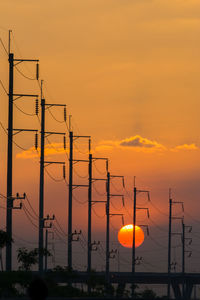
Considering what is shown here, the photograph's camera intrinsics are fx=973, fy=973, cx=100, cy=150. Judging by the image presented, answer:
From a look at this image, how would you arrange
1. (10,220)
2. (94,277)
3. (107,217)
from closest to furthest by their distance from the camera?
(10,220)
(94,277)
(107,217)

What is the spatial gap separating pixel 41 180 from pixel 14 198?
57.6ft

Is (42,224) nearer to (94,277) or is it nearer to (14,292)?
(14,292)

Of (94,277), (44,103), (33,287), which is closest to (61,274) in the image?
(94,277)

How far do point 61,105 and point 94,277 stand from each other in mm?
42209

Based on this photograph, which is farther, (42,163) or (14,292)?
(42,163)

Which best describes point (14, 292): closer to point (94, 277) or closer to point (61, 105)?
point (61, 105)

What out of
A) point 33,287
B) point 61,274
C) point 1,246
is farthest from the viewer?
point 61,274

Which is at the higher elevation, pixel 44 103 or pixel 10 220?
pixel 44 103

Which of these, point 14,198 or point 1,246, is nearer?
point 14,198

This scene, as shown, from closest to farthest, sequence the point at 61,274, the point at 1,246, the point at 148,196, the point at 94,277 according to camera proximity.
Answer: the point at 1,246, the point at 61,274, the point at 94,277, the point at 148,196

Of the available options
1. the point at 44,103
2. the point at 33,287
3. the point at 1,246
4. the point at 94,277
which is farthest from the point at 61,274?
the point at 33,287

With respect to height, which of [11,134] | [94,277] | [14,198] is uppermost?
[11,134]

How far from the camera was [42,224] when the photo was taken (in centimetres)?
8944

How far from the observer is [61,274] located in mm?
113312
